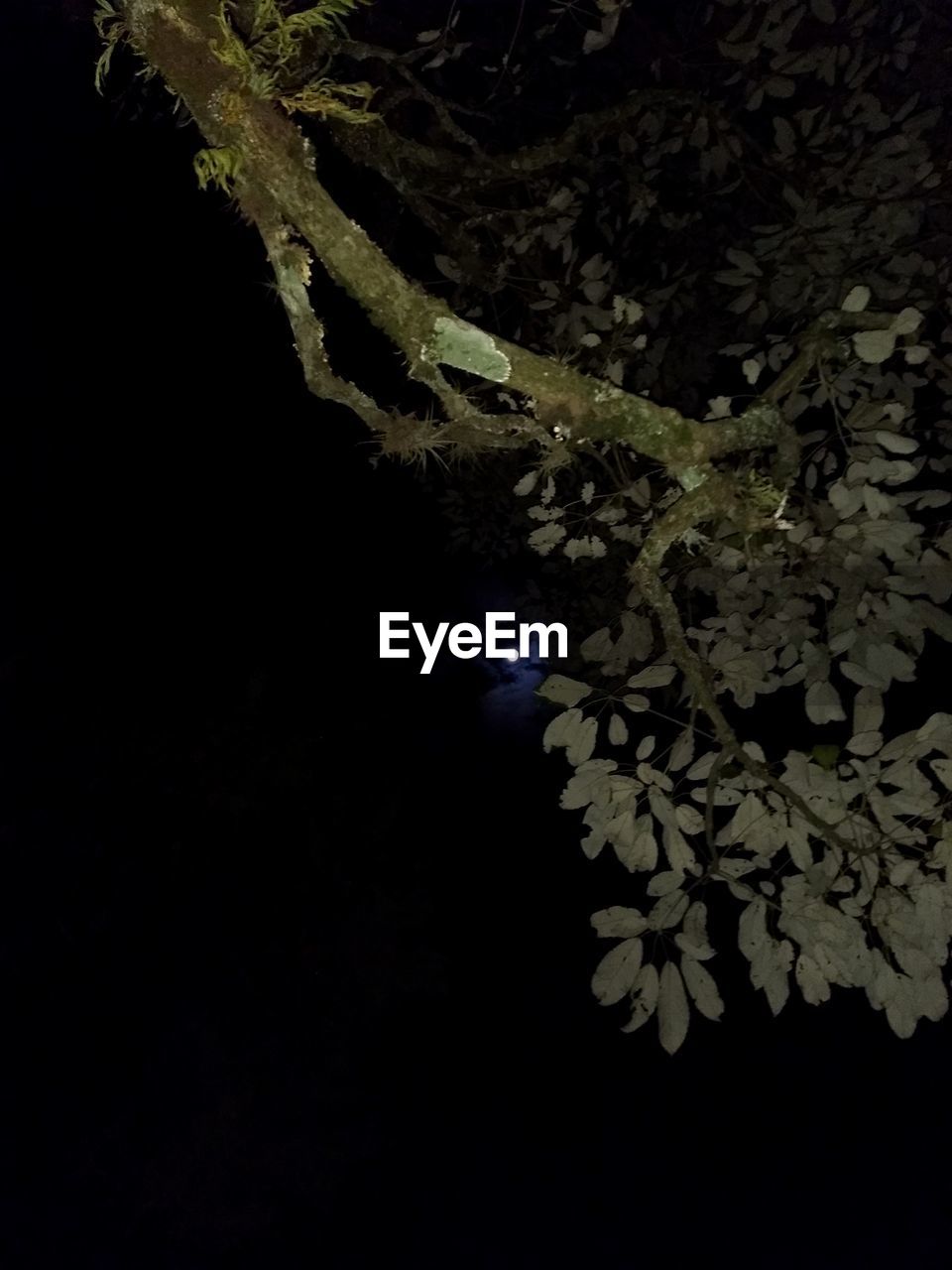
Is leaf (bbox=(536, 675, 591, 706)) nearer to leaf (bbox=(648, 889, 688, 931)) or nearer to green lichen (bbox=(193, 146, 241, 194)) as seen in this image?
leaf (bbox=(648, 889, 688, 931))

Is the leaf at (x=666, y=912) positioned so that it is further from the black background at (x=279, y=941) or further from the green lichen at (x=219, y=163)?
the black background at (x=279, y=941)

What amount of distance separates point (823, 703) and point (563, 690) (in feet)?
1.22

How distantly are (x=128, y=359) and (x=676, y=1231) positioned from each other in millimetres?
6519

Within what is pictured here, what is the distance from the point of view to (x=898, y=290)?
5.74 feet

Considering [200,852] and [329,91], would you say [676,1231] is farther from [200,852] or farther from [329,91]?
[329,91]

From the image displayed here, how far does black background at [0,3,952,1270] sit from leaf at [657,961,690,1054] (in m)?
4.58

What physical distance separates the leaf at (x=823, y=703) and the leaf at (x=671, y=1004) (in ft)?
1.28

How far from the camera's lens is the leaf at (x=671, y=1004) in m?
1.08

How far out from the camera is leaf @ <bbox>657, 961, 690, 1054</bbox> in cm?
108

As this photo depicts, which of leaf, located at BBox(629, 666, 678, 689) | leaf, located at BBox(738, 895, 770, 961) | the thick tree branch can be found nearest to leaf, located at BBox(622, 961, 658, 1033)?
leaf, located at BBox(738, 895, 770, 961)

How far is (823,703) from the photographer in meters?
1.23

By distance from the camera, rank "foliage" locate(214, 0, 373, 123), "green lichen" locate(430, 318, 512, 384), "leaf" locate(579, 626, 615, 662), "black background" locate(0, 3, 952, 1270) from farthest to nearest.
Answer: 1. "black background" locate(0, 3, 952, 1270)
2. "leaf" locate(579, 626, 615, 662)
3. "green lichen" locate(430, 318, 512, 384)
4. "foliage" locate(214, 0, 373, 123)

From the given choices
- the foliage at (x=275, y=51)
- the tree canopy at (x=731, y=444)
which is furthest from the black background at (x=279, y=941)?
the foliage at (x=275, y=51)

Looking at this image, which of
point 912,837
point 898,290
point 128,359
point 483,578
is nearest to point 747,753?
point 912,837
